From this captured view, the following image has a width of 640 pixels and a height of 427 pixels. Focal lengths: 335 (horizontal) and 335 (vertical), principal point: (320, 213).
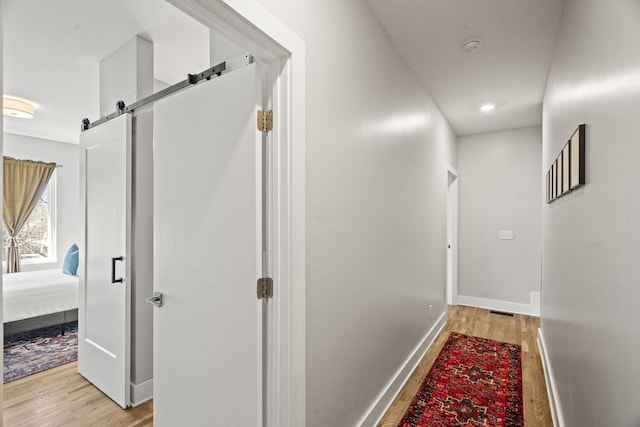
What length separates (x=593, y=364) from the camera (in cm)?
123

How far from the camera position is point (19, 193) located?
18.0 ft

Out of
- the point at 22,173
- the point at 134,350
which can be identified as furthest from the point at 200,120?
the point at 22,173

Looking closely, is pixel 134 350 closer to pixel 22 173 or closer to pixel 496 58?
pixel 496 58

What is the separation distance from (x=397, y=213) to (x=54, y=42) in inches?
115

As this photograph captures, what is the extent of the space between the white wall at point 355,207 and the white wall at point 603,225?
3.36ft

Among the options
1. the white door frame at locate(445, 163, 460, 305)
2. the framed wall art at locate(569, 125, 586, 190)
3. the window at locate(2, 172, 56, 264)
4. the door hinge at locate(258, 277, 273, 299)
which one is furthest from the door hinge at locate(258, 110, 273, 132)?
the window at locate(2, 172, 56, 264)

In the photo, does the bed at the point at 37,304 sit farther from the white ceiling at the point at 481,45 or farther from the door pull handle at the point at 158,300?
the white ceiling at the point at 481,45

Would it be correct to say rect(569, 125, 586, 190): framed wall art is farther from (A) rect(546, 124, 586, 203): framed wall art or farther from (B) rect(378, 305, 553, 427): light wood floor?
(B) rect(378, 305, 553, 427): light wood floor

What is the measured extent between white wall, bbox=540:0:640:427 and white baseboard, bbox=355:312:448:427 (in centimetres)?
100

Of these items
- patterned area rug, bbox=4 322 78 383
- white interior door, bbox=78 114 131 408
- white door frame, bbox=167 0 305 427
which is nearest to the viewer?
white door frame, bbox=167 0 305 427

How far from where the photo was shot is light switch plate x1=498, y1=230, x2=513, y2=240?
472 centimetres

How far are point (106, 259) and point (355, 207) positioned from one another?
1.93 metres

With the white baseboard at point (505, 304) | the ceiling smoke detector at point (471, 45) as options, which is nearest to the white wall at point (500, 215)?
the white baseboard at point (505, 304)

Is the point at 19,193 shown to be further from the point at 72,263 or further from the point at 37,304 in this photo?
the point at 37,304
